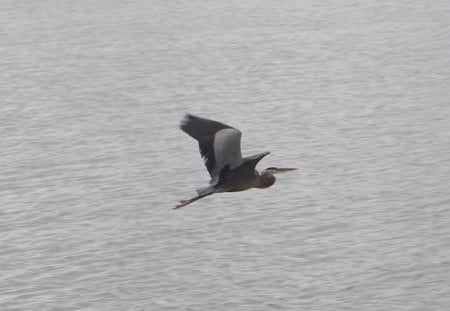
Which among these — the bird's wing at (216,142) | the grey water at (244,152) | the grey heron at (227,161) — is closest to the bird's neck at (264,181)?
the grey heron at (227,161)

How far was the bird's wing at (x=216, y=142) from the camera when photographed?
15.6 metres

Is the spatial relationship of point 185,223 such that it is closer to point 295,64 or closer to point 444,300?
point 444,300

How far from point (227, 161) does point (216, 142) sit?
290 mm

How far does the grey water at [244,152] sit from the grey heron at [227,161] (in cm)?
602

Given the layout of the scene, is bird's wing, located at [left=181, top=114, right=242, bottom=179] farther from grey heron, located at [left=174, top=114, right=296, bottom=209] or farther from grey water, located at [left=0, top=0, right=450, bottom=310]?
grey water, located at [left=0, top=0, right=450, bottom=310]

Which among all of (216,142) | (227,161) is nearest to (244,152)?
(216,142)

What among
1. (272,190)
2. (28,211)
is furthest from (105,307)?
(272,190)

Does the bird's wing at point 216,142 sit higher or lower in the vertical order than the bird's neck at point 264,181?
higher

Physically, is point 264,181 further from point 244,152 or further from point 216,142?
point 244,152

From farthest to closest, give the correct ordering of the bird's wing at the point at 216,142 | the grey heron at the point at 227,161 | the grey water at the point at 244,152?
the grey water at the point at 244,152 → the bird's wing at the point at 216,142 → the grey heron at the point at 227,161

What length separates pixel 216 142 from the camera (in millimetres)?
15672

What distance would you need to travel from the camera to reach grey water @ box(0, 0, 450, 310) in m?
22.8

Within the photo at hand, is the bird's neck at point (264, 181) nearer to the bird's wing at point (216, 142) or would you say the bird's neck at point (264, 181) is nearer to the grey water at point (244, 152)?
the bird's wing at point (216, 142)

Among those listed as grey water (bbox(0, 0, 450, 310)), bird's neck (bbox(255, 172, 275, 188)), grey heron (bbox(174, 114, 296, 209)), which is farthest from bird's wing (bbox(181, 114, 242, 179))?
grey water (bbox(0, 0, 450, 310))
